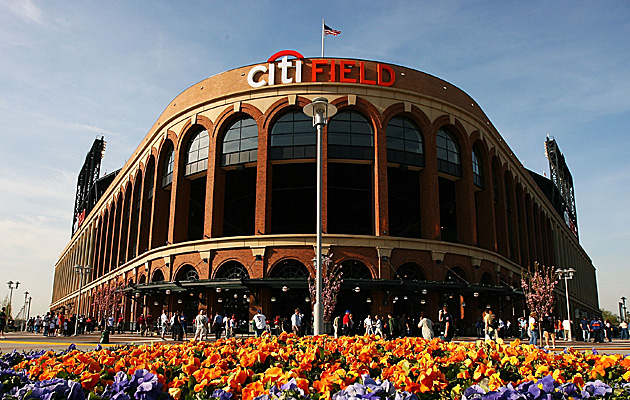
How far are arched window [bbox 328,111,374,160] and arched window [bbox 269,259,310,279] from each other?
7.70m

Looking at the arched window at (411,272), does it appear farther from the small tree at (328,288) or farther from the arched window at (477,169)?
the arched window at (477,169)

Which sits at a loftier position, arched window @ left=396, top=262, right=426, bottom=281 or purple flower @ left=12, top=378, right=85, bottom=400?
arched window @ left=396, top=262, right=426, bottom=281

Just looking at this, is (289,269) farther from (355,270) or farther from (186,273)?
(186,273)

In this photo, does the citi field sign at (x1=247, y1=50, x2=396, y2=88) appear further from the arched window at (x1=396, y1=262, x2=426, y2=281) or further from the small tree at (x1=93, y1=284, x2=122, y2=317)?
the small tree at (x1=93, y1=284, x2=122, y2=317)

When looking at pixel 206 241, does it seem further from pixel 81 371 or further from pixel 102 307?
pixel 81 371

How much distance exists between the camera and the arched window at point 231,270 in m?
37.0

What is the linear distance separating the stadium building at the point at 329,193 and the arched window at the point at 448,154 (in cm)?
11

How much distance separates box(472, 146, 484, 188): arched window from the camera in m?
43.7

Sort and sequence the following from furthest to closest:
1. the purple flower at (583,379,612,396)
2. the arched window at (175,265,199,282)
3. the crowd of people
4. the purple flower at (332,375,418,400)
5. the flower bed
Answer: the arched window at (175,265,199,282), the crowd of people, the purple flower at (583,379,612,396), the flower bed, the purple flower at (332,375,418,400)

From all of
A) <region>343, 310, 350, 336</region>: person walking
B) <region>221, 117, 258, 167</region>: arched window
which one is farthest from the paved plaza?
<region>221, 117, 258, 167</region>: arched window

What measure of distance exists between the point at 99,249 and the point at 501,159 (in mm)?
51222

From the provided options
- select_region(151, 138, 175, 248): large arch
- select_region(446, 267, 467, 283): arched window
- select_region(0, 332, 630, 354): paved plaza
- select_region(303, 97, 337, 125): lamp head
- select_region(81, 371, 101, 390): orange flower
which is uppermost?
select_region(151, 138, 175, 248): large arch

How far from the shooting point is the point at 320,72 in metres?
39.3

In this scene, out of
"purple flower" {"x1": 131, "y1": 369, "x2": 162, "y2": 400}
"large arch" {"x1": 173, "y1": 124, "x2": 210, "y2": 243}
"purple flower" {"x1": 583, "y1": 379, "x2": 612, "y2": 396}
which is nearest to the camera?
"purple flower" {"x1": 131, "y1": 369, "x2": 162, "y2": 400}
